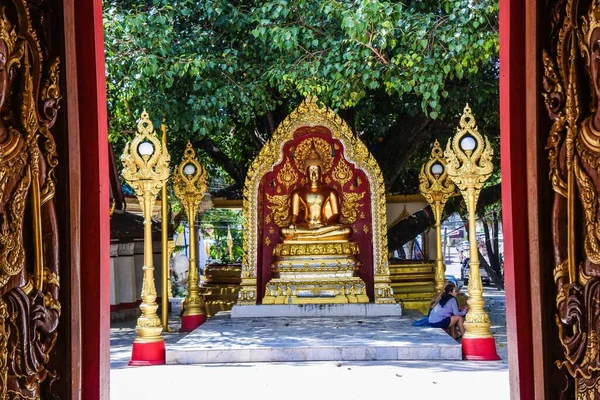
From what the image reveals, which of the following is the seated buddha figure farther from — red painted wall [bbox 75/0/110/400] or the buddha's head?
red painted wall [bbox 75/0/110/400]

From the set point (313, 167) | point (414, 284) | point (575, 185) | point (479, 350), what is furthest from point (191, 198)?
point (575, 185)

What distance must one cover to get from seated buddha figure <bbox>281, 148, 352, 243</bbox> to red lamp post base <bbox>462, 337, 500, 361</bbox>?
375 cm

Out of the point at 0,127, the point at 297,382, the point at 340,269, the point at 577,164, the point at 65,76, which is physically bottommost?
the point at 297,382

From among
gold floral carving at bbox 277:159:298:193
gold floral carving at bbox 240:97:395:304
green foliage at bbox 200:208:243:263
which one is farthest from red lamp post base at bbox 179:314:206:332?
green foliage at bbox 200:208:243:263

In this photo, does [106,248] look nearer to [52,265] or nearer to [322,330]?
[52,265]

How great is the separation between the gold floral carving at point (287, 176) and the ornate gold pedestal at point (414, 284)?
227 centimetres

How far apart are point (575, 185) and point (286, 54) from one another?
8832 mm

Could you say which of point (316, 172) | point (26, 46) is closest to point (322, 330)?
point (316, 172)

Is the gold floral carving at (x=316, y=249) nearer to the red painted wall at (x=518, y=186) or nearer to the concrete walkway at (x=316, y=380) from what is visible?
the concrete walkway at (x=316, y=380)

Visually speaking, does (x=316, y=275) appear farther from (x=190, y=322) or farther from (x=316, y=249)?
(x=190, y=322)

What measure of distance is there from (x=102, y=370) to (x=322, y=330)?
6.88 metres

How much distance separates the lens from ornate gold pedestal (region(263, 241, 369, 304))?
11367 mm

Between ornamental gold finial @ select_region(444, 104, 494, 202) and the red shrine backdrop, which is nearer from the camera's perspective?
ornamental gold finial @ select_region(444, 104, 494, 202)

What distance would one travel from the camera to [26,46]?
2533 mm
